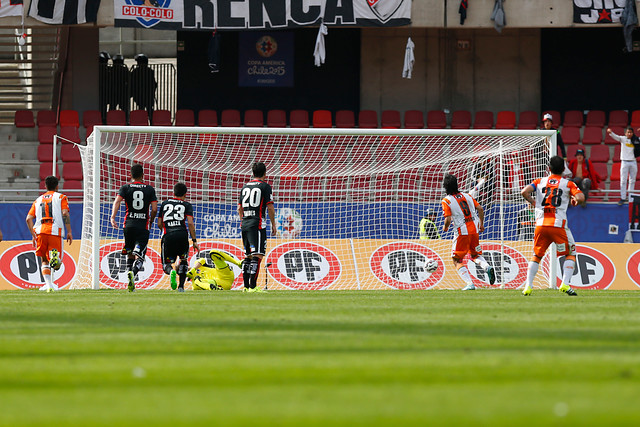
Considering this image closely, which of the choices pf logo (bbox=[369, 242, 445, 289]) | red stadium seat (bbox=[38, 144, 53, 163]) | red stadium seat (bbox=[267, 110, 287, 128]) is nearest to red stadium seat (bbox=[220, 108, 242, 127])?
red stadium seat (bbox=[267, 110, 287, 128])

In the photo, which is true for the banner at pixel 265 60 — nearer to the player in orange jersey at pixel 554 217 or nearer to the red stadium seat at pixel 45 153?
the red stadium seat at pixel 45 153

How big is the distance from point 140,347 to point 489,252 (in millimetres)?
11689

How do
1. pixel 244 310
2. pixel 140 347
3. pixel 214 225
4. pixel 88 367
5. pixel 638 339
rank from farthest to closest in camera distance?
pixel 214 225 → pixel 244 310 → pixel 638 339 → pixel 140 347 → pixel 88 367

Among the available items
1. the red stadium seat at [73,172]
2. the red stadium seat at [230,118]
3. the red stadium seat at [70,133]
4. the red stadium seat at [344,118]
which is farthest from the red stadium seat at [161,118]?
the red stadium seat at [344,118]

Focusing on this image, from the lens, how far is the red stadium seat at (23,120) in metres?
25.2

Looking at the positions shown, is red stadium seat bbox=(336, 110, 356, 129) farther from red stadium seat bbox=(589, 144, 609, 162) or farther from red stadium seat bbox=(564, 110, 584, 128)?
red stadium seat bbox=(589, 144, 609, 162)

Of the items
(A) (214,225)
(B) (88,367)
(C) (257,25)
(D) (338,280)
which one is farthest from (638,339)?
(C) (257,25)

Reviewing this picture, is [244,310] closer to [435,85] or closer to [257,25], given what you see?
[257,25]

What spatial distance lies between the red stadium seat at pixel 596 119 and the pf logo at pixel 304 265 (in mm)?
11390

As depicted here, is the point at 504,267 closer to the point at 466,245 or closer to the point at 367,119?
the point at 466,245

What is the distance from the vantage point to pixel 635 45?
1070 inches

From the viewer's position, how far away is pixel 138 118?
2572cm

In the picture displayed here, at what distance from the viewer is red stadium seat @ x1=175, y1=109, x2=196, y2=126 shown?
1003 inches

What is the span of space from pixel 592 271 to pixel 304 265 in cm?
515
